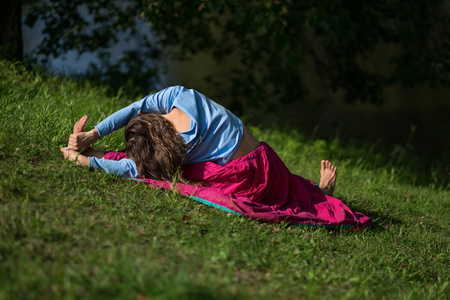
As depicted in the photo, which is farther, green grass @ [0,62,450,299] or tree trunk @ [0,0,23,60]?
tree trunk @ [0,0,23,60]

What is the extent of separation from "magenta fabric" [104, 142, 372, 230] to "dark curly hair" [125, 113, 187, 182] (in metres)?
0.09

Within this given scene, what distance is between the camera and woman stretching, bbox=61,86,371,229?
3525 mm

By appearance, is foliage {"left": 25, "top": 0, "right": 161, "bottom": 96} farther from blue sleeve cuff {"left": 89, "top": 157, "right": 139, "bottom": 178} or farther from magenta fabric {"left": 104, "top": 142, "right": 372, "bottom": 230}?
magenta fabric {"left": 104, "top": 142, "right": 372, "bottom": 230}

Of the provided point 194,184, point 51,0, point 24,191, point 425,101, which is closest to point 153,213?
point 194,184

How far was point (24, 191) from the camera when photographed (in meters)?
3.07

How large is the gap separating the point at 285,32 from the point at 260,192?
12.5 feet

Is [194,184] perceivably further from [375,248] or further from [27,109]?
[27,109]

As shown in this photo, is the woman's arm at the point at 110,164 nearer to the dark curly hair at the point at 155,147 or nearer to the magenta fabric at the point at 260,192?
the dark curly hair at the point at 155,147

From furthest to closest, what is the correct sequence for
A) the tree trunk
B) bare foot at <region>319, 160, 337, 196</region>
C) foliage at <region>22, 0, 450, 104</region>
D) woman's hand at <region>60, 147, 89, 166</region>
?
foliage at <region>22, 0, 450, 104</region>, the tree trunk, bare foot at <region>319, 160, 337, 196</region>, woman's hand at <region>60, 147, 89, 166</region>

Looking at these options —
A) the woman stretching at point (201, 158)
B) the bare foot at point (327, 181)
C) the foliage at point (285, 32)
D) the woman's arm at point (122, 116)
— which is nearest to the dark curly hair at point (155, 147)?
the woman stretching at point (201, 158)

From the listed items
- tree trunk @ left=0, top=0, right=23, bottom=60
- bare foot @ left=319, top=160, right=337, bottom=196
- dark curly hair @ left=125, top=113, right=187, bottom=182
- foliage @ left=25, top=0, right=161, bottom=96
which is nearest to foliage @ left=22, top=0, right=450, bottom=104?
foliage @ left=25, top=0, right=161, bottom=96

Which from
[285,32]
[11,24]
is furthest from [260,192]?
[11,24]

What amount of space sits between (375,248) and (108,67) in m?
5.89

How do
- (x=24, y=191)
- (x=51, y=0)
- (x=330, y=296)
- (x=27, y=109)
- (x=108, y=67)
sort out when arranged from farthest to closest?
(x=108, y=67), (x=51, y=0), (x=27, y=109), (x=24, y=191), (x=330, y=296)
